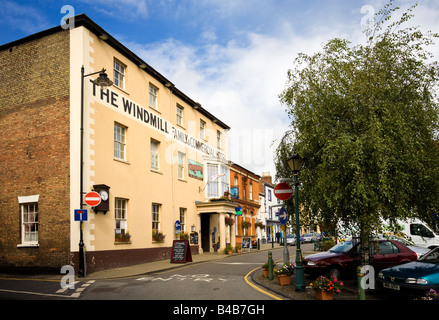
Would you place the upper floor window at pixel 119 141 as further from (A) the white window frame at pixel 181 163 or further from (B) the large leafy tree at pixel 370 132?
(B) the large leafy tree at pixel 370 132

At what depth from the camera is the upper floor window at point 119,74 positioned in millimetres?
20234

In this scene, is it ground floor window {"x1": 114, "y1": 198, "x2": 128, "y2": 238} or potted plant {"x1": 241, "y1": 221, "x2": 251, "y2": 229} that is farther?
potted plant {"x1": 241, "y1": 221, "x2": 251, "y2": 229}

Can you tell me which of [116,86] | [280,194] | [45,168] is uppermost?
[116,86]

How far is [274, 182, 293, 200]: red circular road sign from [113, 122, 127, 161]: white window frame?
9.78 metres

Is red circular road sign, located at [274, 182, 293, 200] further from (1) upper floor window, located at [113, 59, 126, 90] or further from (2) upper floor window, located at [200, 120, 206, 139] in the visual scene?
(2) upper floor window, located at [200, 120, 206, 139]

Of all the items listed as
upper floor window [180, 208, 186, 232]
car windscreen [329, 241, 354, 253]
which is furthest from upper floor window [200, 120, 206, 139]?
car windscreen [329, 241, 354, 253]

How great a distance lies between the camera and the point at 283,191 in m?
12.4

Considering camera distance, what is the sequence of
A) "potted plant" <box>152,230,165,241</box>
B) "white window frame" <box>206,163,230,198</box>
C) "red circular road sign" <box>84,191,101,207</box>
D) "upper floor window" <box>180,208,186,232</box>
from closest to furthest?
"red circular road sign" <box>84,191,101,207</box> → "potted plant" <box>152,230,165,241</box> → "upper floor window" <box>180,208,186,232</box> → "white window frame" <box>206,163,230,198</box>

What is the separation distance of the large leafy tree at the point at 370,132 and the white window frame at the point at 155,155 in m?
13.3

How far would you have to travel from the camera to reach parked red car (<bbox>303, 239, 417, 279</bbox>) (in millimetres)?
13273
